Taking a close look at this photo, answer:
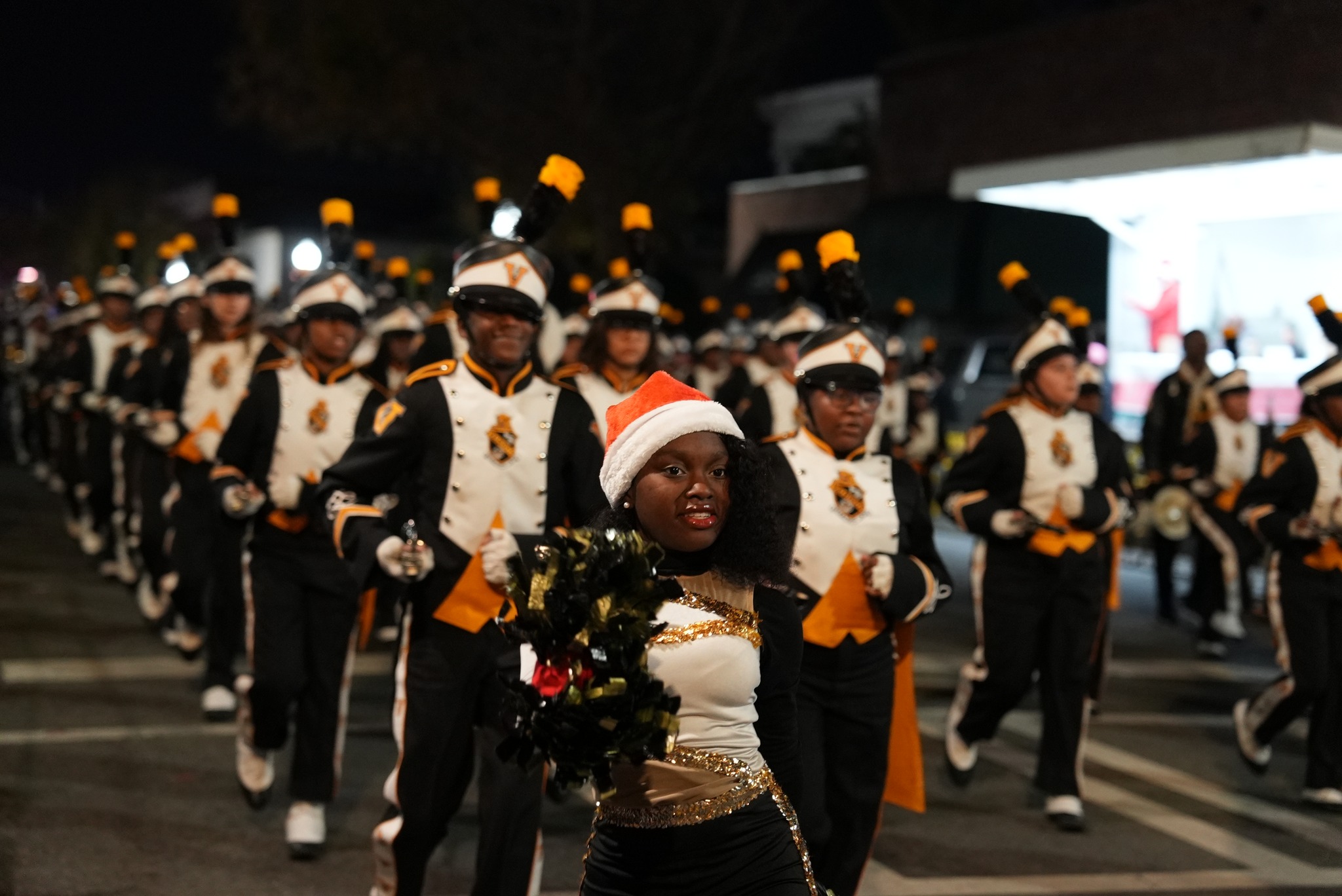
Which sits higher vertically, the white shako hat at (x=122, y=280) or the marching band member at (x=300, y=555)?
the white shako hat at (x=122, y=280)

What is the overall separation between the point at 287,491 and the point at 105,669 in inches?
157

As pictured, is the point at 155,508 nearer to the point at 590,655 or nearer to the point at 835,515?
the point at 835,515

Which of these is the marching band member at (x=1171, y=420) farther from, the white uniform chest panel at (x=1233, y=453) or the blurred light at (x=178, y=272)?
the blurred light at (x=178, y=272)

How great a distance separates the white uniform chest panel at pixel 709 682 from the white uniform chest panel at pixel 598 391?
18.5ft

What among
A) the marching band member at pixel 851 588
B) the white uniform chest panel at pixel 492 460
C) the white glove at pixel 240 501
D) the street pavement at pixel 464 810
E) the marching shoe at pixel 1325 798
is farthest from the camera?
the marching shoe at pixel 1325 798

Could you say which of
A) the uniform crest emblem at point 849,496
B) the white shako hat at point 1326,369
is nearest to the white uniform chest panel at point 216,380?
the uniform crest emblem at point 849,496

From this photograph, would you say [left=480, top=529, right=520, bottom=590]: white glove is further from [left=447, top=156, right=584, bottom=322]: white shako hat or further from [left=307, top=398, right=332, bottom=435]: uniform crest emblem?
[left=307, top=398, right=332, bottom=435]: uniform crest emblem

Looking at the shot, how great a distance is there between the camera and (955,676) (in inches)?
428

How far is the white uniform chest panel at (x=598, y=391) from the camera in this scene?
29.7 ft

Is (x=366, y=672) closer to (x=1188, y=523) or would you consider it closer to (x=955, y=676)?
(x=955, y=676)

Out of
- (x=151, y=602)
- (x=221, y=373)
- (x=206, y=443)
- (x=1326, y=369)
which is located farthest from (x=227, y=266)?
(x=1326, y=369)

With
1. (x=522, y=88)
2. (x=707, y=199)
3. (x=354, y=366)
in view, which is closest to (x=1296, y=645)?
(x=354, y=366)

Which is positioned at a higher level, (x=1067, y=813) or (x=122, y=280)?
(x=122, y=280)

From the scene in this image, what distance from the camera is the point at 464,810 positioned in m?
7.41
